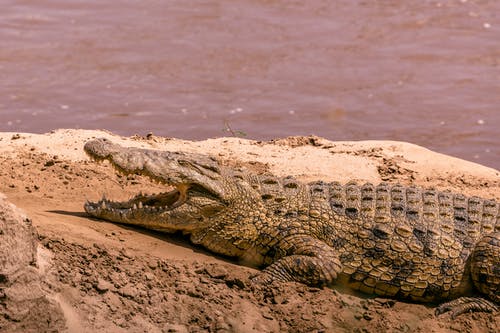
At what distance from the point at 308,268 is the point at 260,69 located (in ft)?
25.5

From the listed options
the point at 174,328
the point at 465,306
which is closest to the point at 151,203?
the point at 174,328

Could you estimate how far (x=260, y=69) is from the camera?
13328 mm

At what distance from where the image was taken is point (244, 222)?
20.1 feet

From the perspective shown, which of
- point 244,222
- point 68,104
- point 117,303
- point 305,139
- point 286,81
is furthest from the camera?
point 286,81

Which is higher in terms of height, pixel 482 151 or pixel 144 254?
pixel 144 254

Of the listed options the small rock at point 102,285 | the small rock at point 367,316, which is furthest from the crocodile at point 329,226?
the small rock at point 102,285

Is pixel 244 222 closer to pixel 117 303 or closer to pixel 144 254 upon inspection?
pixel 144 254

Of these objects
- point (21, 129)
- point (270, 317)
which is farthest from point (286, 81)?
point (270, 317)

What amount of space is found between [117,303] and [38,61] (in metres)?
8.93

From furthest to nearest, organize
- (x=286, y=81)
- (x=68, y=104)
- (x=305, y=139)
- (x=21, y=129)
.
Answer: (x=286, y=81) < (x=68, y=104) < (x=21, y=129) < (x=305, y=139)

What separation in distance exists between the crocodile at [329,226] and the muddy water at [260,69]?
4.62 m

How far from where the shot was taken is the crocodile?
5953mm

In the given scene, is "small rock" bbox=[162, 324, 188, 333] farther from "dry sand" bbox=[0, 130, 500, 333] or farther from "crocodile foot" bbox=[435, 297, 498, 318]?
"crocodile foot" bbox=[435, 297, 498, 318]

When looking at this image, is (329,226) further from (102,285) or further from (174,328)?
(102,285)
